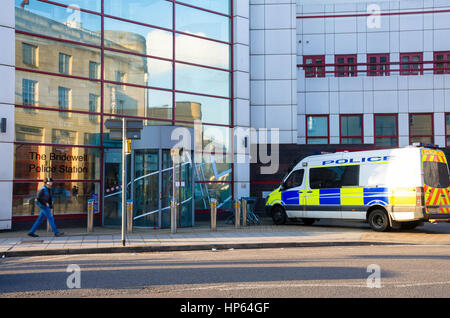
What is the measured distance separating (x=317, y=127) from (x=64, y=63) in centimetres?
1305

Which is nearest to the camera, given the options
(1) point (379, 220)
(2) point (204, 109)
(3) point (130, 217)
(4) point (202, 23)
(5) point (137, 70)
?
(3) point (130, 217)

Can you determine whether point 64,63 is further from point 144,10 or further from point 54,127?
point 144,10

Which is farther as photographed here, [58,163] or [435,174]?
[58,163]

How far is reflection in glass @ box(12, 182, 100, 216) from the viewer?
15625 mm

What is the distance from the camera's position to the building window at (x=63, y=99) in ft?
55.0

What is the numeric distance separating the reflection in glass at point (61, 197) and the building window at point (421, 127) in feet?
50.8

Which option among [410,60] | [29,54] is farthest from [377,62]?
[29,54]

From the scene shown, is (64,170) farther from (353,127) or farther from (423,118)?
(423,118)

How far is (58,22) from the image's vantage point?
55.0ft

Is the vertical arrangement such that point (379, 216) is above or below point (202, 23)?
below

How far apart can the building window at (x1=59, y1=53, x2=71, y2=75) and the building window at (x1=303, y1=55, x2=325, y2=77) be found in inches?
490

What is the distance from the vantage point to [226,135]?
21.1 metres

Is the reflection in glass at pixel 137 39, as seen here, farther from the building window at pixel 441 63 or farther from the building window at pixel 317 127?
the building window at pixel 441 63

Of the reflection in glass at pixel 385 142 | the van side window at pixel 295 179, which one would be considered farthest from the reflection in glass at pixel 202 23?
the reflection in glass at pixel 385 142
